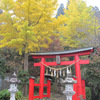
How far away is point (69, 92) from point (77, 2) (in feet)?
49.4

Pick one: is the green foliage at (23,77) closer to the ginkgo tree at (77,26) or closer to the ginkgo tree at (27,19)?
the ginkgo tree at (27,19)

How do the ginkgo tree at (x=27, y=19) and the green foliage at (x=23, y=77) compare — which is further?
the green foliage at (x=23, y=77)

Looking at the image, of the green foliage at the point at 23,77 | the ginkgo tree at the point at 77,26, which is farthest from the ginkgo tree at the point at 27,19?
the ginkgo tree at the point at 77,26

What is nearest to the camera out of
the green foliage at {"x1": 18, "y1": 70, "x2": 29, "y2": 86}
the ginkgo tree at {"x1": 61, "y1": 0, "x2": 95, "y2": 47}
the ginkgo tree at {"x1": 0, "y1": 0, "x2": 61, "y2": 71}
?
the ginkgo tree at {"x1": 0, "y1": 0, "x2": 61, "y2": 71}

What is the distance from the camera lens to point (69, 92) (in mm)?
→ 4582

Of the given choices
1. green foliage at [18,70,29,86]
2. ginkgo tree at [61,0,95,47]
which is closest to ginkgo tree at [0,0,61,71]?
green foliage at [18,70,29,86]

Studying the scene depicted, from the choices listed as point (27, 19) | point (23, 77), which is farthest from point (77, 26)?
point (23, 77)

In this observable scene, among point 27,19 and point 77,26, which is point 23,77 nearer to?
point 27,19

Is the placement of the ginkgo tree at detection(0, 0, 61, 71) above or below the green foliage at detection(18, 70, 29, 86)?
above

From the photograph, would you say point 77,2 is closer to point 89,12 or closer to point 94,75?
point 89,12

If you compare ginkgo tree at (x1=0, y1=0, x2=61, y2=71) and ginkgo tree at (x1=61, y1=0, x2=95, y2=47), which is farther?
ginkgo tree at (x1=61, y1=0, x2=95, y2=47)

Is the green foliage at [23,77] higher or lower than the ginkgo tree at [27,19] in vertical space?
lower

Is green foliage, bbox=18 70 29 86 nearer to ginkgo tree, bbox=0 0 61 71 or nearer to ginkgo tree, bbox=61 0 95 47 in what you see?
ginkgo tree, bbox=0 0 61 71

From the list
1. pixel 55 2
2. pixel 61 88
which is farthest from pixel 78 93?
pixel 55 2
